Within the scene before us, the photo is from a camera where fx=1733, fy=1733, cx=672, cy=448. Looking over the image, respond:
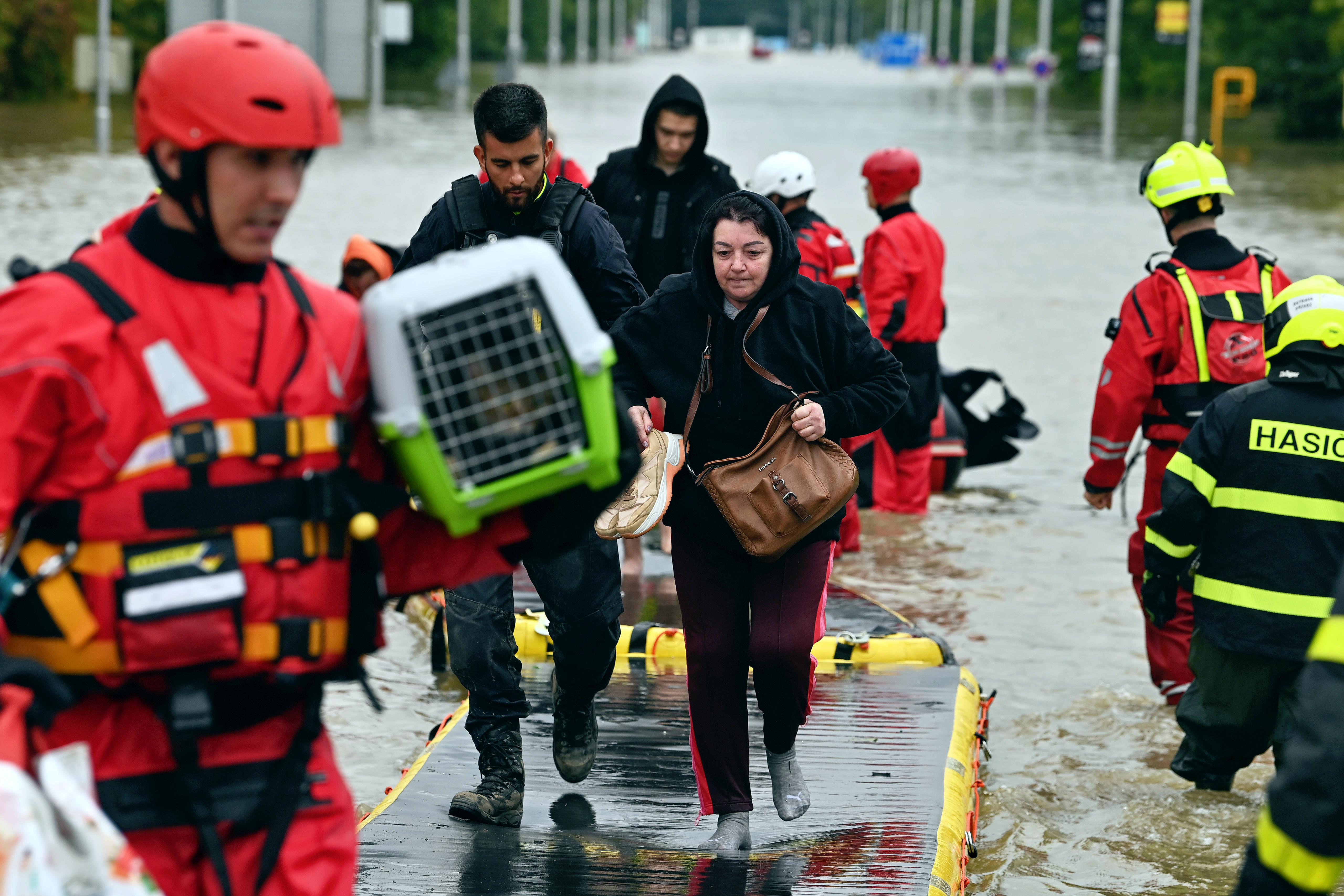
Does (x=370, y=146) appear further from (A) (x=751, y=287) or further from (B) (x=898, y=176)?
(A) (x=751, y=287)

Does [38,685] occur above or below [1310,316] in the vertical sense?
below

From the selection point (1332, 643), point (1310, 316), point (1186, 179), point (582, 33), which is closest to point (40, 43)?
point (1186, 179)

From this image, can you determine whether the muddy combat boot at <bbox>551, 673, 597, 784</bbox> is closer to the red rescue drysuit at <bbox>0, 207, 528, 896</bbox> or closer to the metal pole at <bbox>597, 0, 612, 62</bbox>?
the red rescue drysuit at <bbox>0, 207, 528, 896</bbox>

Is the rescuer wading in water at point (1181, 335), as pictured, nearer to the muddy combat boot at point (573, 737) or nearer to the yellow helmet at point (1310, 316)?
the yellow helmet at point (1310, 316)

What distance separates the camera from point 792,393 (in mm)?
4707

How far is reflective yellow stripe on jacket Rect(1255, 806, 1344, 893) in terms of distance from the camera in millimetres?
2617

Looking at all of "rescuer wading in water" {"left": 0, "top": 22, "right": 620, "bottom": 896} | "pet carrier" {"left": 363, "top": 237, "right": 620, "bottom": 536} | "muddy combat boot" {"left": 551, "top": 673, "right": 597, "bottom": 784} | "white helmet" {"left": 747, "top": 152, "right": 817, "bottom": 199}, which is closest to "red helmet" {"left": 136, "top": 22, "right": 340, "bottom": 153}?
"rescuer wading in water" {"left": 0, "top": 22, "right": 620, "bottom": 896}

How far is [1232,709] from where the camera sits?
5484mm

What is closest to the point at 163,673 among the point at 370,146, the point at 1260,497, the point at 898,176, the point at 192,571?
the point at 192,571

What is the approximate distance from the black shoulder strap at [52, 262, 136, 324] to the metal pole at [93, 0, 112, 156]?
26.6m

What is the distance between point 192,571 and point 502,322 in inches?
25.2

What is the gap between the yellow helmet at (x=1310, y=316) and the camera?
512 centimetres

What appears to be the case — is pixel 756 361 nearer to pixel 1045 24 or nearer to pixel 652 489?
pixel 652 489

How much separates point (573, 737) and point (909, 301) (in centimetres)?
501
